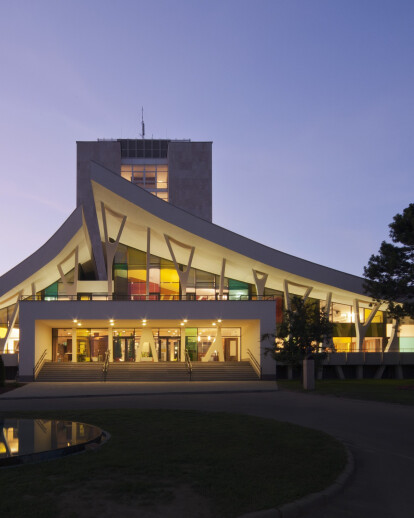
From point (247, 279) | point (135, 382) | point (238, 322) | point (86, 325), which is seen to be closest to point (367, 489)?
point (135, 382)

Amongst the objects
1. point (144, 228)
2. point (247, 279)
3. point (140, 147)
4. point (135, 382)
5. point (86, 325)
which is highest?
point (140, 147)

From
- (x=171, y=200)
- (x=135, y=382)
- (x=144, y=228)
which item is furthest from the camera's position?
(x=171, y=200)

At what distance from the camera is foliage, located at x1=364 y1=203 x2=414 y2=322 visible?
1013 inches

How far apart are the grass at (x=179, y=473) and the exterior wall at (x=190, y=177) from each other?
44.7 m

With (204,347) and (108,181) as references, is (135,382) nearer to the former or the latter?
(204,347)

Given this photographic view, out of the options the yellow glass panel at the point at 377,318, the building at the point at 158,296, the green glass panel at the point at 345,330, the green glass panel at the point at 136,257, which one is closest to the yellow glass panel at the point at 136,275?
the building at the point at 158,296

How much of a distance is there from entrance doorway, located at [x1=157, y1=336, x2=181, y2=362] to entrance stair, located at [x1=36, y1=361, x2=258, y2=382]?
8.39 ft

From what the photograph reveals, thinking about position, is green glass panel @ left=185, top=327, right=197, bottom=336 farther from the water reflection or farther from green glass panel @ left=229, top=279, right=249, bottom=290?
the water reflection

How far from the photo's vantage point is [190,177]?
181ft

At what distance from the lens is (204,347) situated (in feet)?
120

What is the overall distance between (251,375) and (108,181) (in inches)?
567

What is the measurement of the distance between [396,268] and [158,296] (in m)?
15.8

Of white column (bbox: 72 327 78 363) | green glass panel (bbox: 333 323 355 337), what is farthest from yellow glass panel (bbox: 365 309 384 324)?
white column (bbox: 72 327 78 363)

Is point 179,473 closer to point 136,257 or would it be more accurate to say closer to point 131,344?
point 131,344
